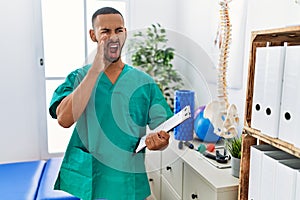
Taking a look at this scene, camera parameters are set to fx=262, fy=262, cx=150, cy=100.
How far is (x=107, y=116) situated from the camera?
0.95 m

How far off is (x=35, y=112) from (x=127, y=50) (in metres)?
1.76

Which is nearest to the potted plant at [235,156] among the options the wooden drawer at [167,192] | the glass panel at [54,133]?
the wooden drawer at [167,192]

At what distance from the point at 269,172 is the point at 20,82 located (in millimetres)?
2211

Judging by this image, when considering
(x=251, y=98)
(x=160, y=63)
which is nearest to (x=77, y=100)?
(x=160, y=63)

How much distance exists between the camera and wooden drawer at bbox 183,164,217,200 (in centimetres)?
116

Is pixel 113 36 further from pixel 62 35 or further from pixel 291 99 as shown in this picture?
pixel 62 35

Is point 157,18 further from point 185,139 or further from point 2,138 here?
point 2,138

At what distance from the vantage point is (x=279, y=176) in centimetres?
77

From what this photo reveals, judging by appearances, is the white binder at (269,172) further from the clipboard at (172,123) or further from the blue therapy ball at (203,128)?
the blue therapy ball at (203,128)

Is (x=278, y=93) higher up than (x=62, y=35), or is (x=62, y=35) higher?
(x=62, y=35)

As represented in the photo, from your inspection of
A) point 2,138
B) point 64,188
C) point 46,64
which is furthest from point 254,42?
point 2,138

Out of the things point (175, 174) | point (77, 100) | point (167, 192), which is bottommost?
point (167, 192)

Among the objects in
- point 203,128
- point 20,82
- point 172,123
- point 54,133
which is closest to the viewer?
point 172,123

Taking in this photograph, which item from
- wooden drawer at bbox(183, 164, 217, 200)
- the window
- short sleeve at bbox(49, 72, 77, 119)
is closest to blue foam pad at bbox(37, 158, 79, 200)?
the window
